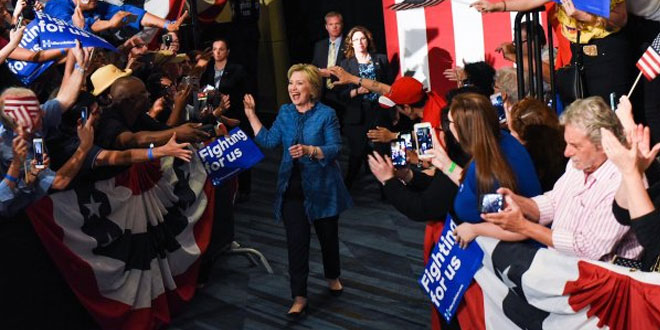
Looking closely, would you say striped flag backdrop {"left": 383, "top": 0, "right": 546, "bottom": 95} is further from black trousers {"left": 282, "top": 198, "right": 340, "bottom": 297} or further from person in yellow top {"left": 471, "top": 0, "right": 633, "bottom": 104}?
black trousers {"left": 282, "top": 198, "right": 340, "bottom": 297}

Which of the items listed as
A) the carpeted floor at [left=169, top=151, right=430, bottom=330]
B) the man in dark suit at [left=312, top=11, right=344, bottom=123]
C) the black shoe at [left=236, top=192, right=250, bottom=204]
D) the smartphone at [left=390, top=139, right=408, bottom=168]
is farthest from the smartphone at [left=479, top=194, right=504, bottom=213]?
the black shoe at [left=236, top=192, right=250, bottom=204]

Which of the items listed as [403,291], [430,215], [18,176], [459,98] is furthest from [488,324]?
[18,176]

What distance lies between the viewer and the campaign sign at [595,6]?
4.72m

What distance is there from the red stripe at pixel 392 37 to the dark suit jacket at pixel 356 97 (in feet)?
0.34

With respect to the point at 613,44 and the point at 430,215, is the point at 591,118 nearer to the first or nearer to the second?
the point at 430,215

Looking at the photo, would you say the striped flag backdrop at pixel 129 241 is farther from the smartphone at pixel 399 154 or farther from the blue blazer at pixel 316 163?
the smartphone at pixel 399 154

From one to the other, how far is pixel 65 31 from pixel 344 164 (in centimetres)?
417

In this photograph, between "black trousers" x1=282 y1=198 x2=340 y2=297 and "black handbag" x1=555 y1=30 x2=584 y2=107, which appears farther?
"black trousers" x1=282 y1=198 x2=340 y2=297

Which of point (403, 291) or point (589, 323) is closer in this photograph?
point (589, 323)

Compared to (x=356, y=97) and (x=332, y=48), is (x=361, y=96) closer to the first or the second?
(x=356, y=97)

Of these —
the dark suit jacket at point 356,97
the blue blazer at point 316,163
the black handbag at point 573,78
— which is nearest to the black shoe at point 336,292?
the blue blazer at point 316,163

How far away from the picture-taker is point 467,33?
7.22 metres

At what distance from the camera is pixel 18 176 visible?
16.2ft

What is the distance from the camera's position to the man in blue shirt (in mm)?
7105
